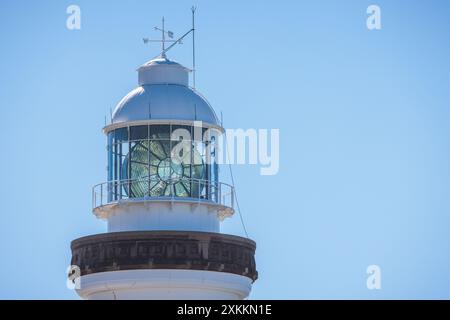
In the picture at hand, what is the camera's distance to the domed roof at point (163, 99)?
170 feet

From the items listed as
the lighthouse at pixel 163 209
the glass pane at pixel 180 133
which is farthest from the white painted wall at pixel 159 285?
the glass pane at pixel 180 133

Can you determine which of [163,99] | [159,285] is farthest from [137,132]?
[159,285]

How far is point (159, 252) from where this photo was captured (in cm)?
5047

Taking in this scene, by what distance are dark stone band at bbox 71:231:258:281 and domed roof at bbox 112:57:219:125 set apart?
3.17 m

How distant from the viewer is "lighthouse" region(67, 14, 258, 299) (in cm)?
5053

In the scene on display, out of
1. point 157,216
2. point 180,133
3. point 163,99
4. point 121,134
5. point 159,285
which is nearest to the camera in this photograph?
point 159,285

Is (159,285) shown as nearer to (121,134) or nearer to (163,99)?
(121,134)

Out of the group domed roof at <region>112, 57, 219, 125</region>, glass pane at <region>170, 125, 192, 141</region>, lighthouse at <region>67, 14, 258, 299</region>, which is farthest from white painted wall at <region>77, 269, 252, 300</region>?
domed roof at <region>112, 57, 219, 125</region>

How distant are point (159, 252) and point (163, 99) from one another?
417cm

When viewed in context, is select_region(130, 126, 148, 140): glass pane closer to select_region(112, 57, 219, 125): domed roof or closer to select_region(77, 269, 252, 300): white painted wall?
select_region(112, 57, 219, 125): domed roof

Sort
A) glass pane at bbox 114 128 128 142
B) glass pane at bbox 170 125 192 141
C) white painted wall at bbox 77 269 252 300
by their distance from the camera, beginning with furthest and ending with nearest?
glass pane at bbox 114 128 128 142 < glass pane at bbox 170 125 192 141 < white painted wall at bbox 77 269 252 300

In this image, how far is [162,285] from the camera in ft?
165
